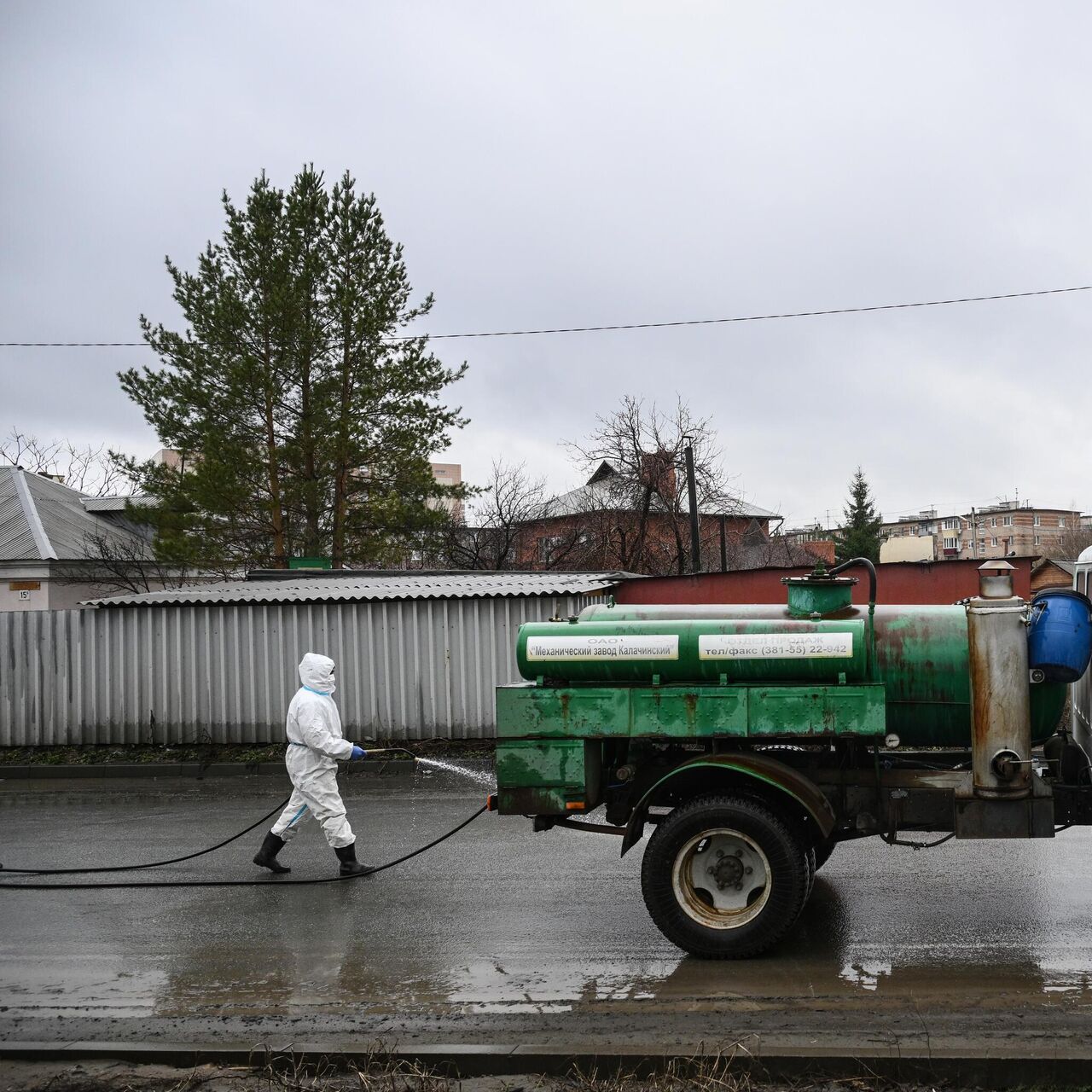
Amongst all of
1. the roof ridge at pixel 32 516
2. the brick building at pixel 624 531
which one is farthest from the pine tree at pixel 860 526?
the roof ridge at pixel 32 516

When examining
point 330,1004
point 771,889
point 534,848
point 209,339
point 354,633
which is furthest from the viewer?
point 209,339

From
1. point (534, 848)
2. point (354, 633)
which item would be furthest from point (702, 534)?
point (534, 848)

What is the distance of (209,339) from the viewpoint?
83.0ft

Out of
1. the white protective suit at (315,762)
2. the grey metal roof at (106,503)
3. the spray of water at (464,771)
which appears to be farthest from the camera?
the grey metal roof at (106,503)

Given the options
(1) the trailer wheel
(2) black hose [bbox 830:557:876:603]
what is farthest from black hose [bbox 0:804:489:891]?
(2) black hose [bbox 830:557:876:603]

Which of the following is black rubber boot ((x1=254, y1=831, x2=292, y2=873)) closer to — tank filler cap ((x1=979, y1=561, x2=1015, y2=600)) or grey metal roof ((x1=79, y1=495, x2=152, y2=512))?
tank filler cap ((x1=979, y1=561, x2=1015, y2=600))

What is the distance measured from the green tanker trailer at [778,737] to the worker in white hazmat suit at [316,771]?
2.13 m

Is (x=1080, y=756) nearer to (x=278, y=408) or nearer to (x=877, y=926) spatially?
(x=877, y=926)

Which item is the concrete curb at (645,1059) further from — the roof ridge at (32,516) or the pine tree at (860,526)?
the pine tree at (860,526)

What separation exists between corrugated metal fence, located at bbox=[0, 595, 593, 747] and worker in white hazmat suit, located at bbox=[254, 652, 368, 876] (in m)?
6.41

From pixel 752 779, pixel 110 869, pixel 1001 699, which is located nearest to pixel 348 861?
pixel 110 869

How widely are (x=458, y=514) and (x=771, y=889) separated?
33.8 metres

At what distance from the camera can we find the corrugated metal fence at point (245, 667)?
14.4 meters

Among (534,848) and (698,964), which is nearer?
(698,964)
